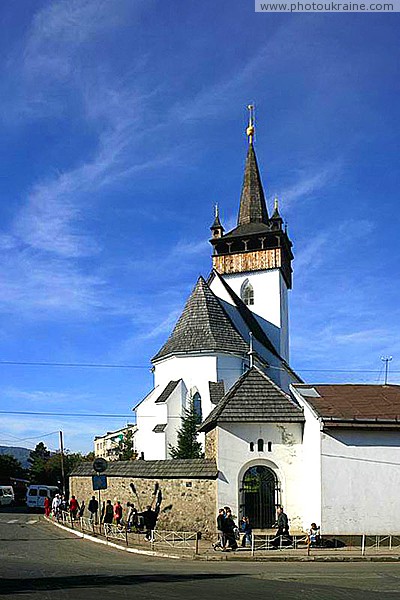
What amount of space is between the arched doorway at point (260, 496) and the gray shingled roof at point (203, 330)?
→ 59.2 ft

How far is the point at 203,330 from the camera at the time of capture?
4347 cm

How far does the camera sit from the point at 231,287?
56.3 metres

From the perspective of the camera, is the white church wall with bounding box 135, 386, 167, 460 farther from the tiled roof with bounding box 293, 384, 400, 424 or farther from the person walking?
the tiled roof with bounding box 293, 384, 400, 424

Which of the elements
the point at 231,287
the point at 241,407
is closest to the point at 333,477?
the point at 241,407

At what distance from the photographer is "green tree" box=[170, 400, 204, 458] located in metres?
37.1

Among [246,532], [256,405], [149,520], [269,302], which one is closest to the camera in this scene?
[246,532]

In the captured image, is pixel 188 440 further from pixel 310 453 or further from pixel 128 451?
pixel 310 453

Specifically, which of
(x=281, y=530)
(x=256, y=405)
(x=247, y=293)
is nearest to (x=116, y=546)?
(x=281, y=530)

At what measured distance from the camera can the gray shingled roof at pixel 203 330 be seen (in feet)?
140

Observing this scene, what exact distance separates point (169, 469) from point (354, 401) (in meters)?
7.16

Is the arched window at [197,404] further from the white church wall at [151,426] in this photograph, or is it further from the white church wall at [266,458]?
the white church wall at [266,458]

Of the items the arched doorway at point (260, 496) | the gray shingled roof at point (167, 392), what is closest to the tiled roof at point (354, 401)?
the arched doorway at point (260, 496)

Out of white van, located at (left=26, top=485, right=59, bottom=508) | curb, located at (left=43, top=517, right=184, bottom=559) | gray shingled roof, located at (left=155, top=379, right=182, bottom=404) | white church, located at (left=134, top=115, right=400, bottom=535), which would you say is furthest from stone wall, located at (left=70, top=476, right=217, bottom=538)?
white van, located at (left=26, top=485, right=59, bottom=508)

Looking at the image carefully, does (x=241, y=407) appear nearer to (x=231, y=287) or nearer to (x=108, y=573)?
(x=108, y=573)
